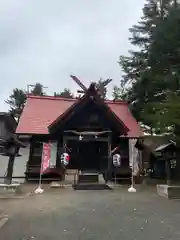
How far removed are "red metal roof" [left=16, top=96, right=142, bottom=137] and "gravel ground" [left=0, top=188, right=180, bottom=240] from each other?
8.86 metres

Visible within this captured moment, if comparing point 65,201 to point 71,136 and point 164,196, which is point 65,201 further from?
point 71,136

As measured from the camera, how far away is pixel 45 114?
21469mm

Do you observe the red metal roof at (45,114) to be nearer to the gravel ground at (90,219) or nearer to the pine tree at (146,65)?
the pine tree at (146,65)

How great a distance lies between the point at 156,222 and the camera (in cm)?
707

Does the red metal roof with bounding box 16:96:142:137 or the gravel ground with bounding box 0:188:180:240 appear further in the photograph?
the red metal roof with bounding box 16:96:142:137

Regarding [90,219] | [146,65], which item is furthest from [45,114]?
[90,219]

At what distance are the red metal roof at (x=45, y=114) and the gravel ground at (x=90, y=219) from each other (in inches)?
349

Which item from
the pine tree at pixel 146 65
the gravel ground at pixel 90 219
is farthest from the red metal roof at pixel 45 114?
the gravel ground at pixel 90 219

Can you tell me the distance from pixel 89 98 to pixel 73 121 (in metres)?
1.82

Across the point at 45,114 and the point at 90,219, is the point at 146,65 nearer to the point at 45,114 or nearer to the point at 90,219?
the point at 45,114

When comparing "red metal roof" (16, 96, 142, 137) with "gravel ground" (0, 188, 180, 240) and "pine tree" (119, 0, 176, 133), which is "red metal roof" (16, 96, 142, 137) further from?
"gravel ground" (0, 188, 180, 240)

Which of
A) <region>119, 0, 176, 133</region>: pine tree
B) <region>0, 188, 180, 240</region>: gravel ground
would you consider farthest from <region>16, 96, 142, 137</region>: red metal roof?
<region>0, 188, 180, 240</region>: gravel ground

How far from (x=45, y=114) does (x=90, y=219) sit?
1476 centimetres

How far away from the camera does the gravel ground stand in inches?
228
